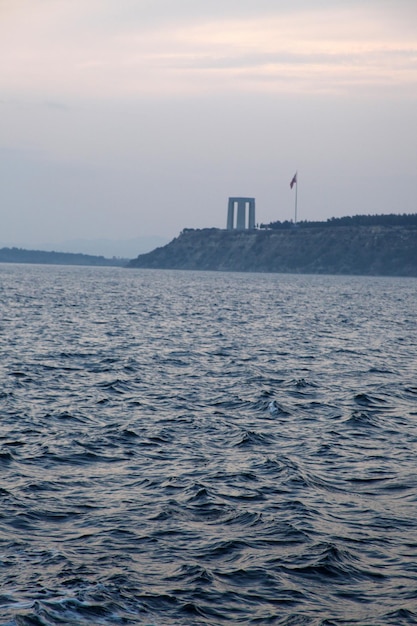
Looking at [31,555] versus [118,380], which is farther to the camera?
[118,380]

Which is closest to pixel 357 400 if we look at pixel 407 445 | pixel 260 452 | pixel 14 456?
pixel 407 445

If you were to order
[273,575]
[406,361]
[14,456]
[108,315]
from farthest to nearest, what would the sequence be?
[108,315], [406,361], [14,456], [273,575]

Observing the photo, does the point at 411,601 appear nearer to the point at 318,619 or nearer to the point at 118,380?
the point at 318,619

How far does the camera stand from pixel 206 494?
15.5 m

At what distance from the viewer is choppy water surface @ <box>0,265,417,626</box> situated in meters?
11.1

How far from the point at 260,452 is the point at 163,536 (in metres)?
6.11

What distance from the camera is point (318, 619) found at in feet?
34.4

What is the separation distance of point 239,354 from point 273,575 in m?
29.0

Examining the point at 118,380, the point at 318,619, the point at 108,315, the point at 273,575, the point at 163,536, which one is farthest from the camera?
the point at 108,315

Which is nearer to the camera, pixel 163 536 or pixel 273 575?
pixel 273 575

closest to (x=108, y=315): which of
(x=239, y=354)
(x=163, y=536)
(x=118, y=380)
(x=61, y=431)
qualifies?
(x=239, y=354)

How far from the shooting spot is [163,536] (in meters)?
13.4

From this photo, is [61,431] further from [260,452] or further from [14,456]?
[260,452]

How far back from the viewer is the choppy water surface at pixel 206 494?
1105 centimetres
